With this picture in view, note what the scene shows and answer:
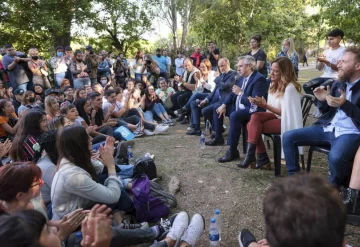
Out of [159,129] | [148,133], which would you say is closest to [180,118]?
[159,129]

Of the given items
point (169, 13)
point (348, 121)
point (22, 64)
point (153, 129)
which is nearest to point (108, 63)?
point (22, 64)

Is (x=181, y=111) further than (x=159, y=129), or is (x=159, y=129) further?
(x=181, y=111)

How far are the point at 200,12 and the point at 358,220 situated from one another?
58.4 feet

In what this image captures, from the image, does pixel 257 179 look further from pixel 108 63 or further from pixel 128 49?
pixel 128 49

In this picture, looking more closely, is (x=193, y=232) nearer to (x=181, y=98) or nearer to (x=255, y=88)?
(x=255, y=88)

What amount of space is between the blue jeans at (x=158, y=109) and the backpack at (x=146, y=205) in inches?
168

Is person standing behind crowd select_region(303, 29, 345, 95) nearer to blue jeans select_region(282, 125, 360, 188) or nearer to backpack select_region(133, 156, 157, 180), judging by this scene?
blue jeans select_region(282, 125, 360, 188)

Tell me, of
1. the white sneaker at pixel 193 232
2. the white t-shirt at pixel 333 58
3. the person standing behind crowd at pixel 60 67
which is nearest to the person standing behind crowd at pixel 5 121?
the white sneaker at pixel 193 232

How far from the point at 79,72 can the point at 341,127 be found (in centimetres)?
678

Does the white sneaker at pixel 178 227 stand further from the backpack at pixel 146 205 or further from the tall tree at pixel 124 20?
the tall tree at pixel 124 20

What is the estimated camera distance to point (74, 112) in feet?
14.1

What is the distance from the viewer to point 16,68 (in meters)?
6.76

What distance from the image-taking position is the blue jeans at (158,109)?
7.16 m

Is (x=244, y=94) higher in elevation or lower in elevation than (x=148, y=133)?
higher
